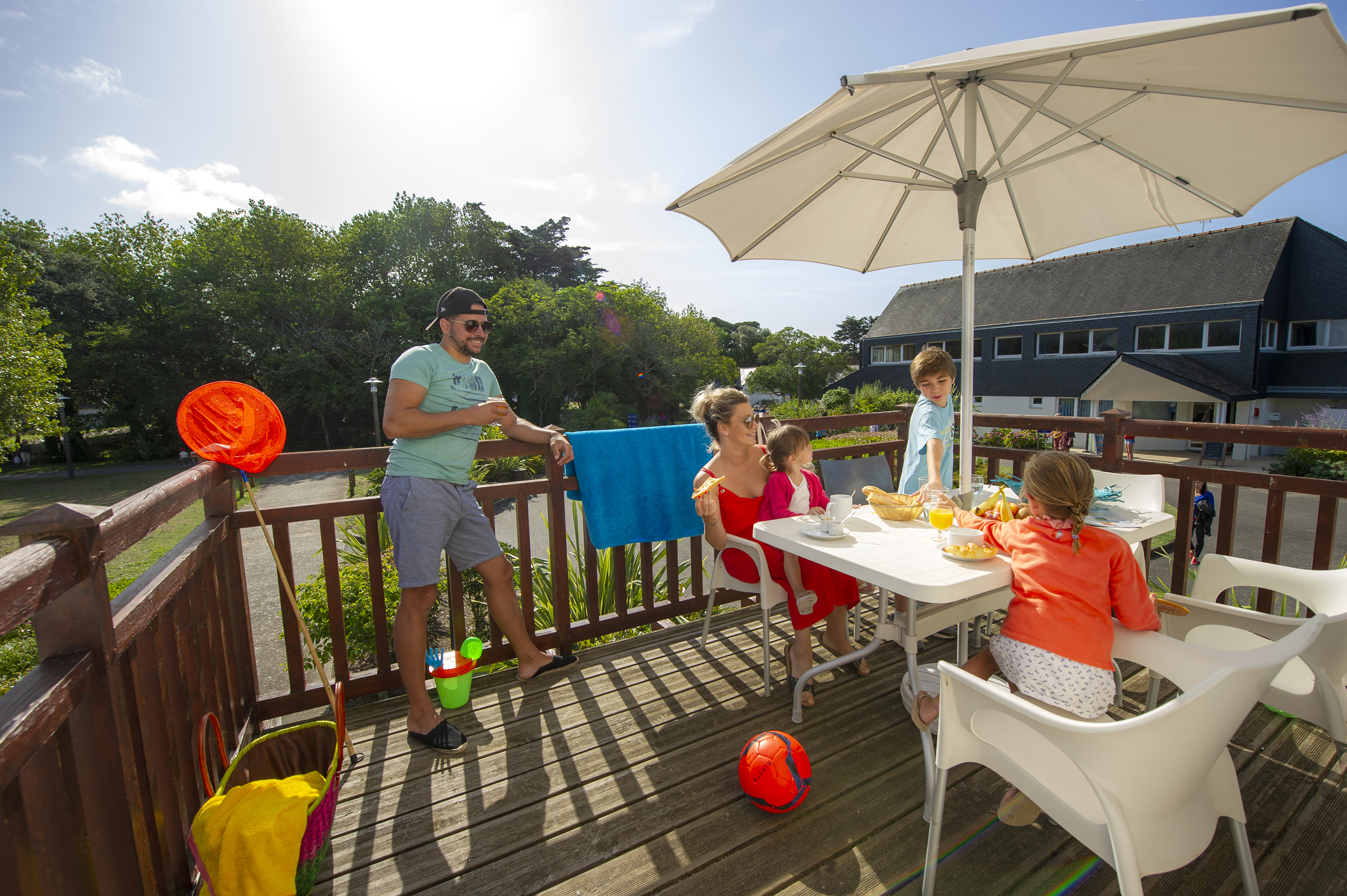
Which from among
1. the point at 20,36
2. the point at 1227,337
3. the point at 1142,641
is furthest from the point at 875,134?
the point at 20,36

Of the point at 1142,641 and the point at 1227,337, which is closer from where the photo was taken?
the point at 1142,641

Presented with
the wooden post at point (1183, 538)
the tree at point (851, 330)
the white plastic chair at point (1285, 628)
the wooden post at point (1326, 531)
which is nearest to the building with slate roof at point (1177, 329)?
the wooden post at point (1183, 538)

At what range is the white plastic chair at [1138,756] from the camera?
1.04 m

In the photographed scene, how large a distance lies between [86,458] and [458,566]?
40.6m

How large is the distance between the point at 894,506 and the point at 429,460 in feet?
6.30

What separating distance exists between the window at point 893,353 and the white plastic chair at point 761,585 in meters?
27.2

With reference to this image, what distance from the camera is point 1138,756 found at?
1063 millimetres

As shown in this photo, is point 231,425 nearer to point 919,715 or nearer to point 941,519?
point 919,715

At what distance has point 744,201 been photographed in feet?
9.57

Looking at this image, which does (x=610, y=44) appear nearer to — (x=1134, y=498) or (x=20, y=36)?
(x=1134, y=498)

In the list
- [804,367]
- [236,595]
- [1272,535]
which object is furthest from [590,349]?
[1272,535]

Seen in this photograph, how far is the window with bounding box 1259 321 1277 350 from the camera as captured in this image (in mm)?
18516

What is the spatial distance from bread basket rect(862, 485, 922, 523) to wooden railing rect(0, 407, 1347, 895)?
0.79 m

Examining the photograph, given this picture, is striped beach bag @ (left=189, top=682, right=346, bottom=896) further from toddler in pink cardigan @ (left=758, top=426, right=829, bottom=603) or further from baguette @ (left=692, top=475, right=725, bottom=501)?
toddler in pink cardigan @ (left=758, top=426, right=829, bottom=603)
